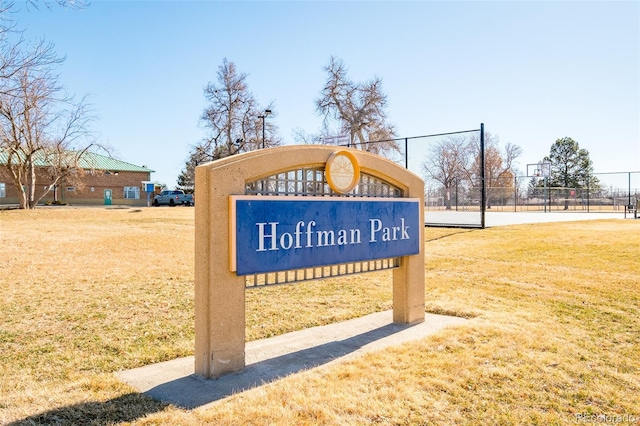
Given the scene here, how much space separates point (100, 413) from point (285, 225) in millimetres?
1870

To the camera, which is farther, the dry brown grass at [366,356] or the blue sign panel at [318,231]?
the blue sign panel at [318,231]

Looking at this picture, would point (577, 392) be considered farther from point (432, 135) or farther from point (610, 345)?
point (432, 135)

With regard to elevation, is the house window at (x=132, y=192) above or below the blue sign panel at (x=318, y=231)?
above

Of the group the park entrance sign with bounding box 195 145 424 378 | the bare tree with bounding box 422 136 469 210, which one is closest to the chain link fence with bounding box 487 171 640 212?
the bare tree with bounding box 422 136 469 210

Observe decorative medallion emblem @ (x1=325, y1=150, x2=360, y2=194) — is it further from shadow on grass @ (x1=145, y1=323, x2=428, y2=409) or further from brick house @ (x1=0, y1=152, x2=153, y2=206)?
brick house @ (x1=0, y1=152, x2=153, y2=206)

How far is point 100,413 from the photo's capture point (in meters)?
3.01

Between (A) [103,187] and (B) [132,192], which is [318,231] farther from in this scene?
(B) [132,192]

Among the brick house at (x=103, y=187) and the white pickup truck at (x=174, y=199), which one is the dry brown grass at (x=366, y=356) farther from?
the brick house at (x=103, y=187)

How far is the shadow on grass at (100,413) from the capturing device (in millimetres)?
2887

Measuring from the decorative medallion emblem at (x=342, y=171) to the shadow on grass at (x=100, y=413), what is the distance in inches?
91.9

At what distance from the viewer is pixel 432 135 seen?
17438 mm

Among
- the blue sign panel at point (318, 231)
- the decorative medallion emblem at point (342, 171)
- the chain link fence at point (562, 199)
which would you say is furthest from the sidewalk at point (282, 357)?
the chain link fence at point (562, 199)

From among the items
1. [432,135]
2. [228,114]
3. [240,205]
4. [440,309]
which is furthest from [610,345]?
[228,114]

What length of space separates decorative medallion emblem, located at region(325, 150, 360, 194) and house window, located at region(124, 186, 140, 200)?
50060 millimetres
